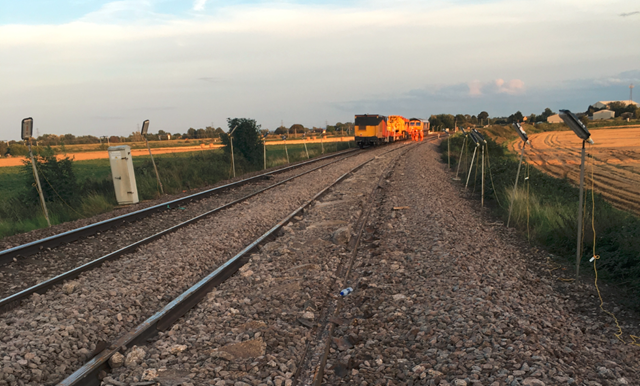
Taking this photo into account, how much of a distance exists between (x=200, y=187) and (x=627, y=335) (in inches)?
645

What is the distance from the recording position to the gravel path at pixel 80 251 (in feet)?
23.1

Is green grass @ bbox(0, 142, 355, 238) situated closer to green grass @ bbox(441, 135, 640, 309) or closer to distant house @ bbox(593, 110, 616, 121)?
green grass @ bbox(441, 135, 640, 309)

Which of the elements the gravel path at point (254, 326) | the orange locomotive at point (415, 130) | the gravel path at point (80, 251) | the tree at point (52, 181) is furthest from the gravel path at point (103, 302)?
the orange locomotive at point (415, 130)

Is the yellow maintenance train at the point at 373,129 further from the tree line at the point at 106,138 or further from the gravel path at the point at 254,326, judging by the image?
the gravel path at the point at 254,326

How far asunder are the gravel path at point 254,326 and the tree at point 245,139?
64.2 feet

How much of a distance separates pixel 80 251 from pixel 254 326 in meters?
5.30

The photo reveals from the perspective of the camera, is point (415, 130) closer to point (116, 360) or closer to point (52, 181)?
point (52, 181)

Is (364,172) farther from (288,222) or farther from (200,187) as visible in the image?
(288,222)

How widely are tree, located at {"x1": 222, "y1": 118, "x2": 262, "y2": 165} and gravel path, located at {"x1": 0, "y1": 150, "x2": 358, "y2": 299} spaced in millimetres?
14457

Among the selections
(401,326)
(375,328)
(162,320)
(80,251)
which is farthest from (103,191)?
(401,326)

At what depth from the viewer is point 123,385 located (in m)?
3.83

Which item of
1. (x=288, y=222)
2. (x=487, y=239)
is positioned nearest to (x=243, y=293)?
(x=288, y=222)

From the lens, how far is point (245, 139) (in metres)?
27.3

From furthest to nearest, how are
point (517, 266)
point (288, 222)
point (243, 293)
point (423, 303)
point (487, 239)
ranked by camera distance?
point (288, 222) < point (487, 239) < point (517, 266) < point (243, 293) < point (423, 303)
